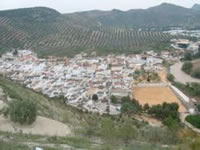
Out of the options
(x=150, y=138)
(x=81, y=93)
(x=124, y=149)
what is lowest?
(x=81, y=93)

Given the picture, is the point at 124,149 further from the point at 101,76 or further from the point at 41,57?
the point at 41,57

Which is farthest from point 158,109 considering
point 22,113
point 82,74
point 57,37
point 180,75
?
point 57,37

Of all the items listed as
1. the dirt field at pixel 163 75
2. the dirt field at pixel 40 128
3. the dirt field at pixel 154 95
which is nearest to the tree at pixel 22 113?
the dirt field at pixel 40 128

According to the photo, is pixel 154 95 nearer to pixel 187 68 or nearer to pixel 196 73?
pixel 196 73

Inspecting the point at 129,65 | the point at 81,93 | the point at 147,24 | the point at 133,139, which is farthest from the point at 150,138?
the point at 147,24

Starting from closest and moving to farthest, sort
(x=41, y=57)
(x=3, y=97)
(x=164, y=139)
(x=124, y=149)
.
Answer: (x=124, y=149) < (x=164, y=139) < (x=3, y=97) < (x=41, y=57)

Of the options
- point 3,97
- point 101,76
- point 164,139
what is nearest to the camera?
point 164,139
